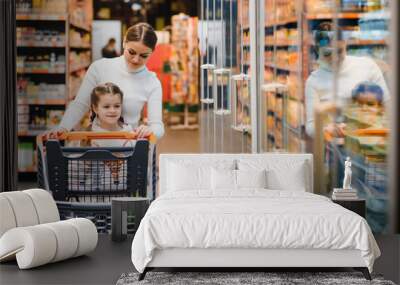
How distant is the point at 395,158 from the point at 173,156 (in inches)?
85.7

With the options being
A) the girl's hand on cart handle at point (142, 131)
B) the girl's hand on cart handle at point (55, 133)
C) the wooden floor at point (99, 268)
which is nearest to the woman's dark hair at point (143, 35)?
the girl's hand on cart handle at point (142, 131)

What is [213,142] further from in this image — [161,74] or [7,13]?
[7,13]

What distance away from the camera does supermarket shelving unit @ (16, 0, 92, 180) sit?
372 inches

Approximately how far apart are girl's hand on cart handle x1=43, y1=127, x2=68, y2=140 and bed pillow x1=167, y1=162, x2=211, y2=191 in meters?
1.56

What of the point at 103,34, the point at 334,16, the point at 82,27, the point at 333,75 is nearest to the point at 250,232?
the point at 333,75

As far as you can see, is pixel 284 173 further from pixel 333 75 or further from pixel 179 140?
pixel 179 140

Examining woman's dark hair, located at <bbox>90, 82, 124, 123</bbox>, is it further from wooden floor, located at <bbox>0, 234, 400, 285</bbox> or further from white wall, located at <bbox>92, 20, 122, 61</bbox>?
wooden floor, located at <bbox>0, 234, 400, 285</bbox>

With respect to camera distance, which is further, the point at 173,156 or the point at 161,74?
the point at 161,74

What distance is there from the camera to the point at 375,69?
8977 mm

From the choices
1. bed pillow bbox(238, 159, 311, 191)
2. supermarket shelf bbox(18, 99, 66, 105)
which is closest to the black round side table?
bed pillow bbox(238, 159, 311, 191)

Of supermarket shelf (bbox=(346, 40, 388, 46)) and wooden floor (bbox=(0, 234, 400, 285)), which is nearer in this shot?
wooden floor (bbox=(0, 234, 400, 285))

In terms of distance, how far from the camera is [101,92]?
9.52m

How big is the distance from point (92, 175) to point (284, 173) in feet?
6.49

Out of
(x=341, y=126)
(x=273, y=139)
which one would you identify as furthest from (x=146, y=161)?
(x=341, y=126)
